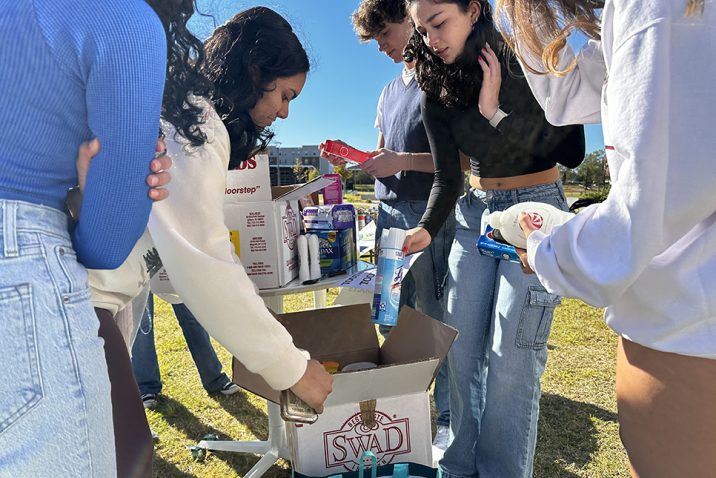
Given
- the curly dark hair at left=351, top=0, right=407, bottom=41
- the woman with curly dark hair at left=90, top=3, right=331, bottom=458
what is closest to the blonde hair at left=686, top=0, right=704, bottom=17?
the woman with curly dark hair at left=90, top=3, right=331, bottom=458

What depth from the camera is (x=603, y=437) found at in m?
2.31

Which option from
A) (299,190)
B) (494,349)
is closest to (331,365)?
(494,349)

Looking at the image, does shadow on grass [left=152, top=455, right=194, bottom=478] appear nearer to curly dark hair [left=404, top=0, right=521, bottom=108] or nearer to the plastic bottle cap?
the plastic bottle cap

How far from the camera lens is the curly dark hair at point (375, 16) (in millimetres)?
2320

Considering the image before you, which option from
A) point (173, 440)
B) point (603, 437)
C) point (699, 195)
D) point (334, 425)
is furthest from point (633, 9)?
point (173, 440)

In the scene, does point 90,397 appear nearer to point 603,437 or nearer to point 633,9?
point 633,9

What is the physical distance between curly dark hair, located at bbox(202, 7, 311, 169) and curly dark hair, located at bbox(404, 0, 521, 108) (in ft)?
1.74

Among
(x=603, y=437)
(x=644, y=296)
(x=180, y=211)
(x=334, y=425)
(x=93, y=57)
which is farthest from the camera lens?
(x=603, y=437)

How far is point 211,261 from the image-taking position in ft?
3.11

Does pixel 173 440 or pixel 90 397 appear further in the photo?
pixel 173 440

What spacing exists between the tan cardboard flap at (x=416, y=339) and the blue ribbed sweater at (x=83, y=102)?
3.15 feet

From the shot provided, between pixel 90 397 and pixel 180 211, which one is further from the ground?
pixel 180 211

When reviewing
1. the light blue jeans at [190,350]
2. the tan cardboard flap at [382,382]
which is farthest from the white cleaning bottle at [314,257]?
the light blue jeans at [190,350]

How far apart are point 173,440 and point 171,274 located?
1772 millimetres
